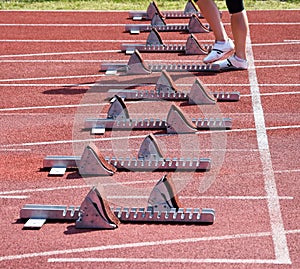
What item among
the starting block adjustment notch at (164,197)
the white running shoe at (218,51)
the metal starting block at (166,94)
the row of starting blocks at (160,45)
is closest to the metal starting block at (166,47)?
the row of starting blocks at (160,45)

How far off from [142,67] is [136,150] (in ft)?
8.75

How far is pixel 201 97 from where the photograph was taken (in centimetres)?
955

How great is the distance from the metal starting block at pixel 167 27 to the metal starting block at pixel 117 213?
255 inches

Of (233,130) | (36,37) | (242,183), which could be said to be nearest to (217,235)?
(242,183)

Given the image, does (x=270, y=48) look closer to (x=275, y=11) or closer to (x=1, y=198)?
(x=275, y=11)

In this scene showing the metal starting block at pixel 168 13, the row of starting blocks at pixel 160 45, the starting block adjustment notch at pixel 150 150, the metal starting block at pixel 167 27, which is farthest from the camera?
the metal starting block at pixel 168 13

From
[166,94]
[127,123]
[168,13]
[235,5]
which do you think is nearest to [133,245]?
[127,123]

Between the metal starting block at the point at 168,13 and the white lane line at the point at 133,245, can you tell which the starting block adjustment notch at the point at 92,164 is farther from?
the metal starting block at the point at 168,13

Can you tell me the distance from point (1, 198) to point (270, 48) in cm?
593

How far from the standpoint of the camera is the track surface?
20.2 feet

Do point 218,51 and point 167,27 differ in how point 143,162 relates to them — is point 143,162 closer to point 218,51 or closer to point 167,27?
point 218,51

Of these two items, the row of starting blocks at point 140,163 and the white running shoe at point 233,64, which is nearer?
the row of starting blocks at point 140,163

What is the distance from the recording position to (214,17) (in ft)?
35.6

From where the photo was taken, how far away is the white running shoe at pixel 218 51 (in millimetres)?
10719
